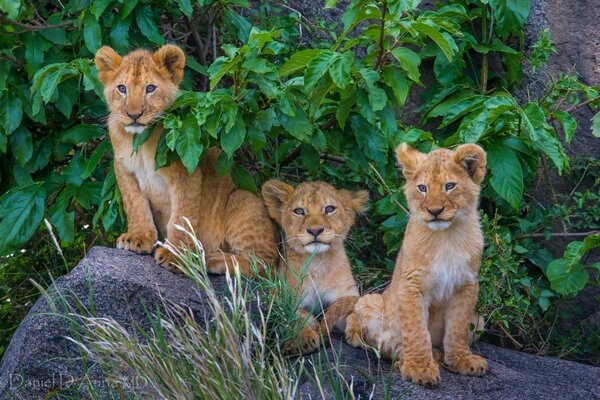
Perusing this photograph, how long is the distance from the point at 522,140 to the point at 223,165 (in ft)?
6.33

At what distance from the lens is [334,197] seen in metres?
6.79

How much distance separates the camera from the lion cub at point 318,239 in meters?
6.58

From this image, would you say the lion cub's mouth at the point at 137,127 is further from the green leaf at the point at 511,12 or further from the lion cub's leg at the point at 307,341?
the green leaf at the point at 511,12

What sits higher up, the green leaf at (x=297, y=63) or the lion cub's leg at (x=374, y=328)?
the green leaf at (x=297, y=63)

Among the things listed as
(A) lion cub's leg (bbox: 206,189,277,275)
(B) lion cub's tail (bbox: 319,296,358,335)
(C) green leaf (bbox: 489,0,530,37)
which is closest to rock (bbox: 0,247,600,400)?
(B) lion cub's tail (bbox: 319,296,358,335)

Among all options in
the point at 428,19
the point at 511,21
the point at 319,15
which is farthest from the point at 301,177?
the point at 428,19

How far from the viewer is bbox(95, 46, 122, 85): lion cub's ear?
6574 millimetres

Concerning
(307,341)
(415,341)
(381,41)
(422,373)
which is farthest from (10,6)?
(422,373)

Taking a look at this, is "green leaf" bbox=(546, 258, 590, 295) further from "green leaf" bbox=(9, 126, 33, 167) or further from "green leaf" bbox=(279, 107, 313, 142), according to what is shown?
"green leaf" bbox=(9, 126, 33, 167)

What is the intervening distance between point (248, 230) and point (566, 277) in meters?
2.16

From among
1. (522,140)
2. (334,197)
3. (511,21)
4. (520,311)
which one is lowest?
(520,311)

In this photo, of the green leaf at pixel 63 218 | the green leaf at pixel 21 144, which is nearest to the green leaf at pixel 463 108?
the green leaf at pixel 63 218

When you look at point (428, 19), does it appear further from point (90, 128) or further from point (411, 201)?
point (90, 128)

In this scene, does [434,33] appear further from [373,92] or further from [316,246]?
[316,246]
